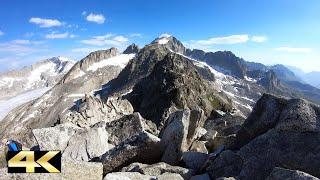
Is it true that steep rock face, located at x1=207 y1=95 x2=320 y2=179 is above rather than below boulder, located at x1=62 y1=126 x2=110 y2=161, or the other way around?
above

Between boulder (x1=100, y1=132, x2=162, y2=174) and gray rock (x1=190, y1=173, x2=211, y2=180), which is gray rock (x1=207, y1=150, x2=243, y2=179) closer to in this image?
gray rock (x1=190, y1=173, x2=211, y2=180)

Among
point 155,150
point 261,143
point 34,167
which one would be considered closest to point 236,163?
point 261,143

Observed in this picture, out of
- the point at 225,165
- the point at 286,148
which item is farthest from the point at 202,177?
the point at 286,148

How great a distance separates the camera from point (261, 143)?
17.6m

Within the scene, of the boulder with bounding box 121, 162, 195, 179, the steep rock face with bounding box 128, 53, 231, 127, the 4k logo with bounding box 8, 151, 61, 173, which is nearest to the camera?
the 4k logo with bounding box 8, 151, 61, 173

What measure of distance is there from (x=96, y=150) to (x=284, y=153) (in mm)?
11501

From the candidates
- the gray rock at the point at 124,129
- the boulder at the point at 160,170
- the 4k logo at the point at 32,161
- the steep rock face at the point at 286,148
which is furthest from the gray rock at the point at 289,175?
the gray rock at the point at 124,129

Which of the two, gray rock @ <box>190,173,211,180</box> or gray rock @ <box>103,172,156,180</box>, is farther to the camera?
gray rock @ <box>190,173,211,180</box>

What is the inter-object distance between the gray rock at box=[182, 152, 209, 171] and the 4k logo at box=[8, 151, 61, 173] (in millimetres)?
12013

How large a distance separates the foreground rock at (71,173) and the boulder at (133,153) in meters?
5.91

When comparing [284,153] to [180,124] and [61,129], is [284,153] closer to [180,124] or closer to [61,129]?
[180,124]

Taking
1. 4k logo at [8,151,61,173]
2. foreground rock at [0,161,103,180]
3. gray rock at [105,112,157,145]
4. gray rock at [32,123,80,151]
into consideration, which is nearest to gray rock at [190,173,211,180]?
foreground rock at [0,161,103,180]

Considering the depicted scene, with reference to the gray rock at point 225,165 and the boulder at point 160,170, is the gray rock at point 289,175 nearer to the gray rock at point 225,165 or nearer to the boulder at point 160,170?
the gray rock at point 225,165

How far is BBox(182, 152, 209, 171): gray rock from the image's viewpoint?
2062 cm
